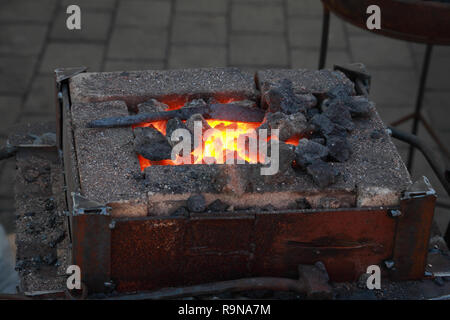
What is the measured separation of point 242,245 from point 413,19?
1.18m

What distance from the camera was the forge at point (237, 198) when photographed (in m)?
2.35

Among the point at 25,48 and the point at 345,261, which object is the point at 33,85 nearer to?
the point at 25,48

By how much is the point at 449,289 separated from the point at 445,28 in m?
1.03

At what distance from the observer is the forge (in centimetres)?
235

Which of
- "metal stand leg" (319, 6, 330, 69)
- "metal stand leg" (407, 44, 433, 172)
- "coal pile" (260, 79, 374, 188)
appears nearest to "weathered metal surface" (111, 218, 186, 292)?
"coal pile" (260, 79, 374, 188)

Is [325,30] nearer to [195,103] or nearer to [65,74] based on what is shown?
[195,103]

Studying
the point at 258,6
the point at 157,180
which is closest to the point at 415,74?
the point at 258,6

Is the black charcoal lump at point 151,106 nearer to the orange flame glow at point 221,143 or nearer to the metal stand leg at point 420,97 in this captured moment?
the orange flame glow at point 221,143

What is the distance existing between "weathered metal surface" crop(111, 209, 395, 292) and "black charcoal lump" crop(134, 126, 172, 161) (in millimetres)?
270

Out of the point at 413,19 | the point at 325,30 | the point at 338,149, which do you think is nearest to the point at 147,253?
the point at 338,149

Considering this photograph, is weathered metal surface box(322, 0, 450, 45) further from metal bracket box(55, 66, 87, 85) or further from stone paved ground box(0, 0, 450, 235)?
stone paved ground box(0, 0, 450, 235)

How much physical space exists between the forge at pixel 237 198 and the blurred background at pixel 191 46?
194cm

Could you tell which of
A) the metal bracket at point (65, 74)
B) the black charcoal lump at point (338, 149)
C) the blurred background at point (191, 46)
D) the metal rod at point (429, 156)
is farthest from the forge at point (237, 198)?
the blurred background at point (191, 46)

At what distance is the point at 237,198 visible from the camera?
2.38 metres
